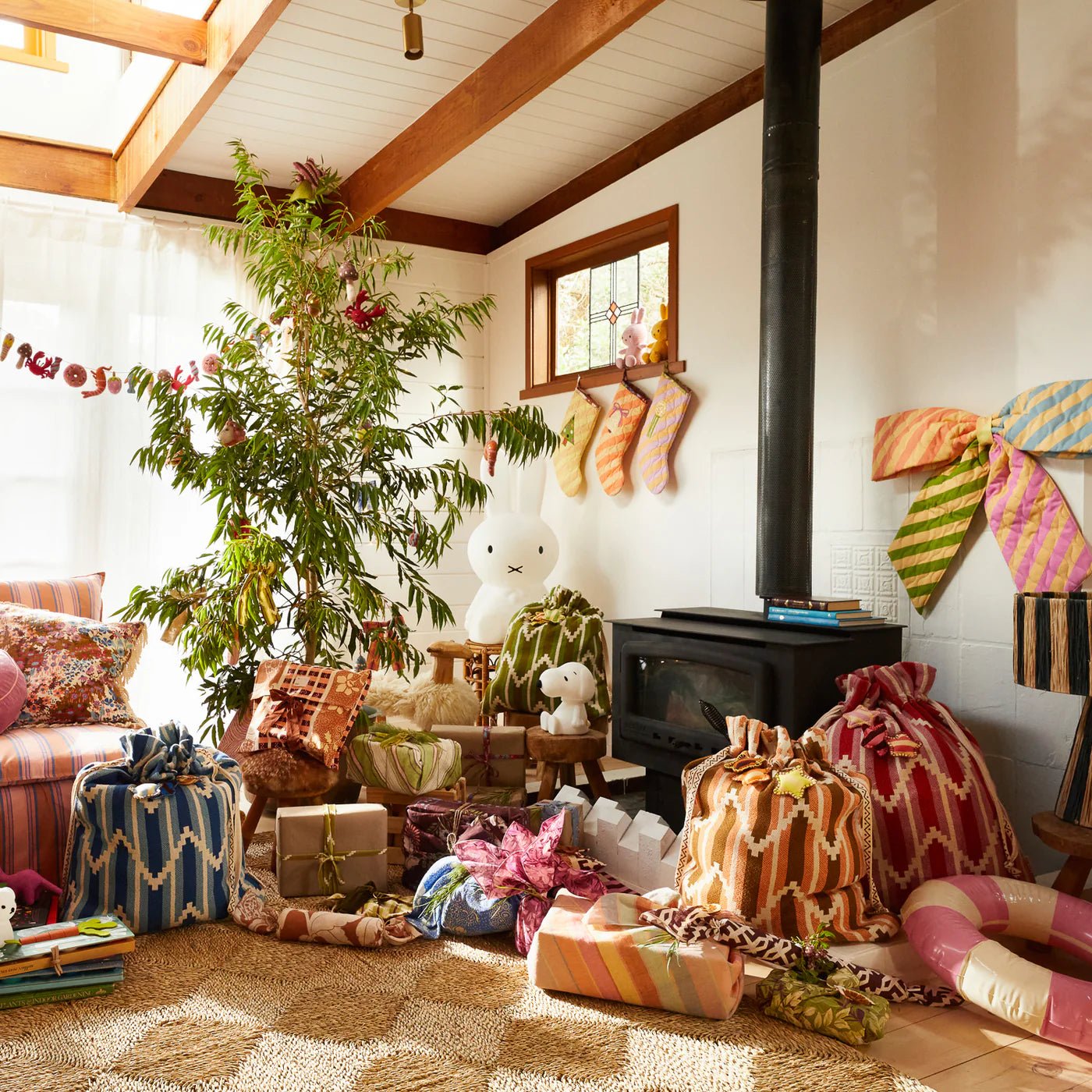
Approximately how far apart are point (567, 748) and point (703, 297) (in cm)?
169

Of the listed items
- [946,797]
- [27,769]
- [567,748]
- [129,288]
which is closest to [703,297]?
[567,748]

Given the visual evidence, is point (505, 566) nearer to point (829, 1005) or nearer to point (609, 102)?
point (609, 102)

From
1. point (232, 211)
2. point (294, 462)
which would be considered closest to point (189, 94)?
point (232, 211)

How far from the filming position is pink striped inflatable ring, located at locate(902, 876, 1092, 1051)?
178 centimetres

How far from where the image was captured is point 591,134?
3949mm

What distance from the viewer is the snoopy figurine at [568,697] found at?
10.5 ft

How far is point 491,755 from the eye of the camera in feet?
10.3

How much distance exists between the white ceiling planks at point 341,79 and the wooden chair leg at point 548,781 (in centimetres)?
228

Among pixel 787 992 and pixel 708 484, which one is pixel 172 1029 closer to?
pixel 787 992

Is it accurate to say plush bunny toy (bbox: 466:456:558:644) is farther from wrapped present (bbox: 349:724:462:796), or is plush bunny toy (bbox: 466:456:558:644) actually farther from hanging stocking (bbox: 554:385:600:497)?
wrapped present (bbox: 349:724:462:796)

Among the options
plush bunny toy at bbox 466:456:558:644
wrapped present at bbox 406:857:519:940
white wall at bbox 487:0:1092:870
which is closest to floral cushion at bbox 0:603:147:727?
wrapped present at bbox 406:857:519:940

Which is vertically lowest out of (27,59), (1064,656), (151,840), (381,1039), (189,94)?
(381,1039)

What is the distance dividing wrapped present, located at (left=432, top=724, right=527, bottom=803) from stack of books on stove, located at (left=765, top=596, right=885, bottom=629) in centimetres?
88

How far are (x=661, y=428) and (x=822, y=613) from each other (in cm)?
127
